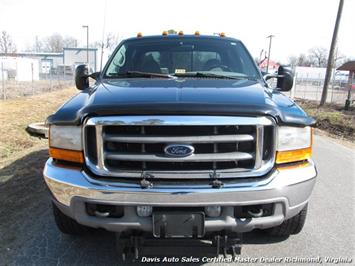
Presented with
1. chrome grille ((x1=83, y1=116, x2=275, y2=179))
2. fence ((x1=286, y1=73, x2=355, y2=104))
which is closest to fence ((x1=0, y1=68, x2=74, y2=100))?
chrome grille ((x1=83, y1=116, x2=275, y2=179))

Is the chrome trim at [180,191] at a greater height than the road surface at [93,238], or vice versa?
the chrome trim at [180,191]

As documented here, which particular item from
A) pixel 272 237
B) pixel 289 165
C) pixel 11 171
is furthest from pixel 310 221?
pixel 11 171

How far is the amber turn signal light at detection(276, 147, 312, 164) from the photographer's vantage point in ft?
9.34

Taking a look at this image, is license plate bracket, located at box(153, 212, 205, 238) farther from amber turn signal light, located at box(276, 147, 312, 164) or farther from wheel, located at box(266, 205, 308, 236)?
wheel, located at box(266, 205, 308, 236)

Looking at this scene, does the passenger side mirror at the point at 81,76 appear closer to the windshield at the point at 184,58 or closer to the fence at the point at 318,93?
the windshield at the point at 184,58

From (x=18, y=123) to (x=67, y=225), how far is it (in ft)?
27.0

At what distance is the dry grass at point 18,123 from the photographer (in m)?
8.26

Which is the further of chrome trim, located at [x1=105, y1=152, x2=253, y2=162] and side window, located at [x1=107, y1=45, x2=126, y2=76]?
side window, located at [x1=107, y1=45, x2=126, y2=76]

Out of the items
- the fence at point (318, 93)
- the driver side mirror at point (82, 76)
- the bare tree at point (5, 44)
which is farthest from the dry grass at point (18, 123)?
the bare tree at point (5, 44)

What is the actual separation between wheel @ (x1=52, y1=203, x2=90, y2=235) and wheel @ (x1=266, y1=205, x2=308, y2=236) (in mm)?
1711

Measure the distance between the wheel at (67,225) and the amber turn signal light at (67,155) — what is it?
0.59 meters

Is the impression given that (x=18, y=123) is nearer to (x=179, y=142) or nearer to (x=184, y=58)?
(x=184, y=58)

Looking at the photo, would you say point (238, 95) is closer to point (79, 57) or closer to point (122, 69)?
point (122, 69)

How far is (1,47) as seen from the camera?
9506 cm
